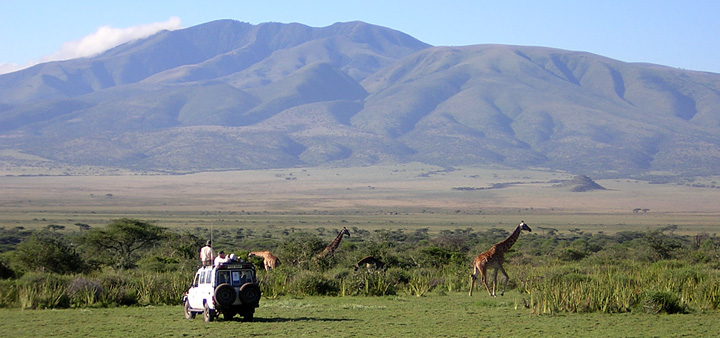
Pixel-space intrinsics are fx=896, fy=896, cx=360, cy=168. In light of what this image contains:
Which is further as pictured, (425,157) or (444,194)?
(425,157)

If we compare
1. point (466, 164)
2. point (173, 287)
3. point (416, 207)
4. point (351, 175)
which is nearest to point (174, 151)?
point (351, 175)

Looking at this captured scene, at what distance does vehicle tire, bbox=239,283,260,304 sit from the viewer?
48.0ft

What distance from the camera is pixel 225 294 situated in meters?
14.6

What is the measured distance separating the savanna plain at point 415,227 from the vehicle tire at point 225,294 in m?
0.41

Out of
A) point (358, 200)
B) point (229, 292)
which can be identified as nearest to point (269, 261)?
point (229, 292)

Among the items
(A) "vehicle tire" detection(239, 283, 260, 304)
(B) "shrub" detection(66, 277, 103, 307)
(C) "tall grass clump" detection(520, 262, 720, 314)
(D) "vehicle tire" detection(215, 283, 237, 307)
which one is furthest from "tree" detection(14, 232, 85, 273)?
(C) "tall grass clump" detection(520, 262, 720, 314)

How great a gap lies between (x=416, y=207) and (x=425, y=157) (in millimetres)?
96651

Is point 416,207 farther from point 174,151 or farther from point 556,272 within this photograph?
point 174,151

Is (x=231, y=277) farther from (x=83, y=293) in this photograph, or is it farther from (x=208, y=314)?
(x=83, y=293)

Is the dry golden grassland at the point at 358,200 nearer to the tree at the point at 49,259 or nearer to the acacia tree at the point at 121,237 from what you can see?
the acacia tree at the point at 121,237

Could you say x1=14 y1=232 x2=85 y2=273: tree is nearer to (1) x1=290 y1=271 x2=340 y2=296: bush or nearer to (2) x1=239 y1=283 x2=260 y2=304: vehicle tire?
(1) x1=290 y1=271 x2=340 y2=296: bush

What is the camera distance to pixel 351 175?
172000 millimetres

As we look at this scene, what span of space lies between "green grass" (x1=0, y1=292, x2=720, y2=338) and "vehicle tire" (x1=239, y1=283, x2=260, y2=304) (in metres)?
0.39

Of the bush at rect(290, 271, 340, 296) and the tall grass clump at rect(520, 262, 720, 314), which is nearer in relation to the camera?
the tall grass clump at rect(520, 262, 720, 314)
